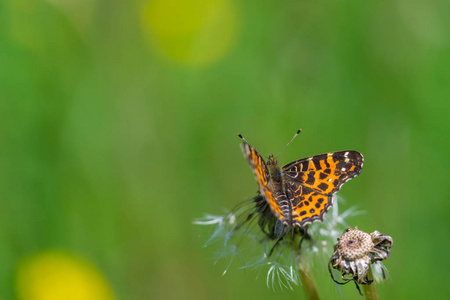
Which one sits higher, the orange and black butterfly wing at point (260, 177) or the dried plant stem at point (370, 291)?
the orange and black butterfly wing at point (260, 177)

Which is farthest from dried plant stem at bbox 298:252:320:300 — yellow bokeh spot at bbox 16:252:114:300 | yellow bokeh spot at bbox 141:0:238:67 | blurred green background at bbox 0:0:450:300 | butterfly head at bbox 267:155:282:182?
yellow bokeh spot at bbox 141:0:238:67

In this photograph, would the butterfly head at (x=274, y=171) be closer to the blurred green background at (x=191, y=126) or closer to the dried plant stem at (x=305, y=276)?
the dried plant stem at (x=305, y=276)

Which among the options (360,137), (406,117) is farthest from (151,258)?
(406,117)

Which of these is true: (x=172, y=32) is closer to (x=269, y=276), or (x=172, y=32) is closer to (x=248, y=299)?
(x=248, y=299)

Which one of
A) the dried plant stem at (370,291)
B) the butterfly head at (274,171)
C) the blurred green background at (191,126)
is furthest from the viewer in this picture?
the blurred green background at (191,126)

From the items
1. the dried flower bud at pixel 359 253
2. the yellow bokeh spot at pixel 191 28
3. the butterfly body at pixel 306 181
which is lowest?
the dried flower bud at pixel 359 253

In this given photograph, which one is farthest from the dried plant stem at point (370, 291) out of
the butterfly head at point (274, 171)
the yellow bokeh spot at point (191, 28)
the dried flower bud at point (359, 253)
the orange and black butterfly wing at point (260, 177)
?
the yellow bokeh spot at point (191, 28)

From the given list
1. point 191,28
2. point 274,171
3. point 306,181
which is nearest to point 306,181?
point 306,181
